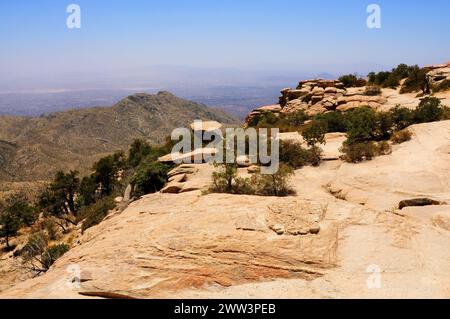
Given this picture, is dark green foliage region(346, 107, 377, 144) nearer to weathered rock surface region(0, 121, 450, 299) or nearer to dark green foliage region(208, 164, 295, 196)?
dark green foliage region(208, 164, 295, 196)

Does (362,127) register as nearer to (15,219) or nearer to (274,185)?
(274,185)

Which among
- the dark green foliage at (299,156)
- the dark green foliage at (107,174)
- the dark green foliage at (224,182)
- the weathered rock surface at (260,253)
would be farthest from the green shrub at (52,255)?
the dark green foliage at (107,174)

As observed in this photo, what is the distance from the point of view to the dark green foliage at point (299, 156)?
21.9 metres

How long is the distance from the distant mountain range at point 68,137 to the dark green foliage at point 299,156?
84.8 m

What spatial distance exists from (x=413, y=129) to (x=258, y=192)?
12.4 m

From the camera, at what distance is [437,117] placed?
84.8 feet

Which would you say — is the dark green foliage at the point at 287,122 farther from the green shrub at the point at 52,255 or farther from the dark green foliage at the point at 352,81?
the green shrub at the point at 52,255

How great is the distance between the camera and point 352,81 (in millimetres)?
48406

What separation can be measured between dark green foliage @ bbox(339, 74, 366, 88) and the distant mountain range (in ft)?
236

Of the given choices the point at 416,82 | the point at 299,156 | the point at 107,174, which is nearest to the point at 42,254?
the point at 299,156
